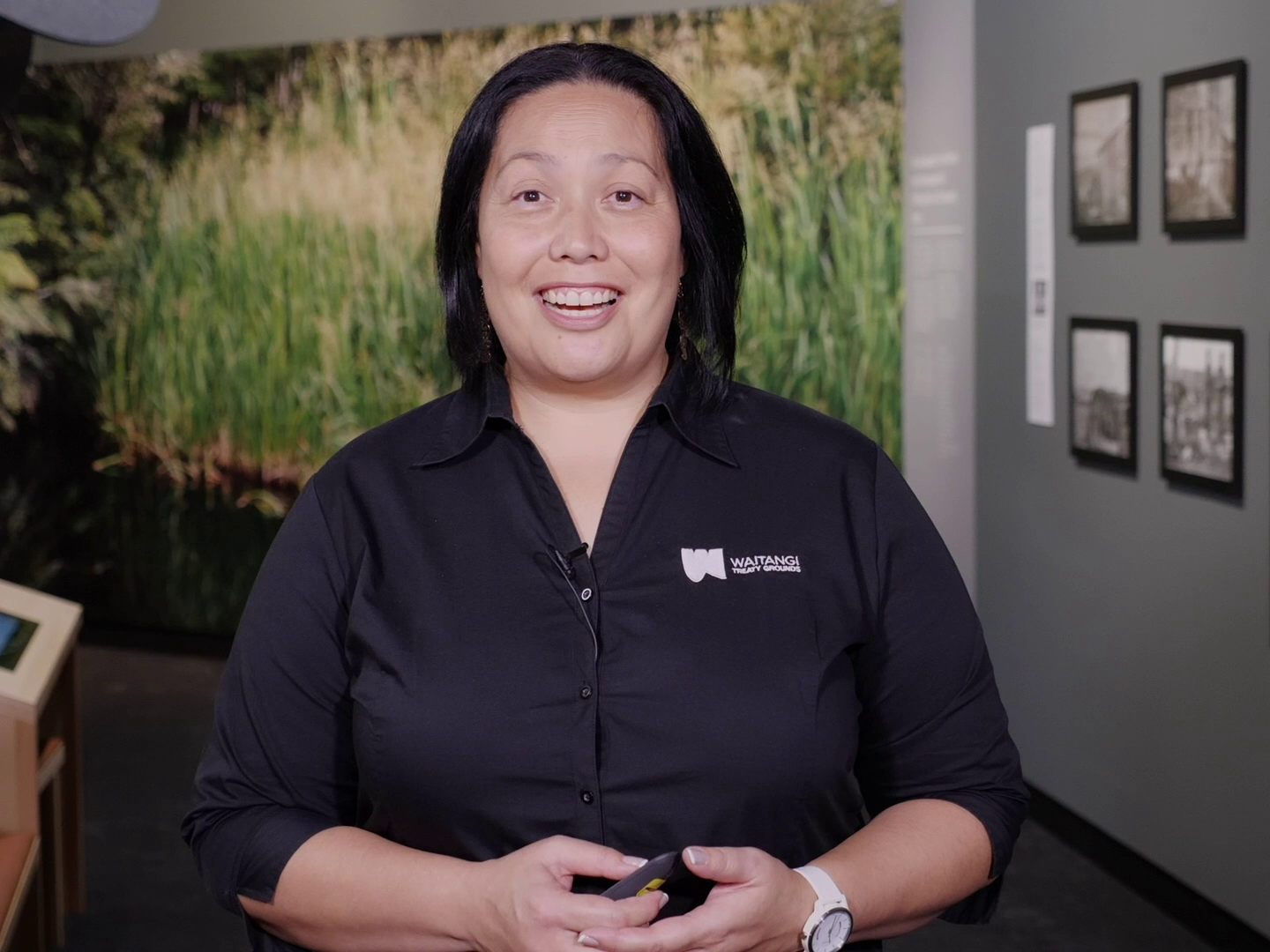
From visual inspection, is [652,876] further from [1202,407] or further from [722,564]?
[1202,407]

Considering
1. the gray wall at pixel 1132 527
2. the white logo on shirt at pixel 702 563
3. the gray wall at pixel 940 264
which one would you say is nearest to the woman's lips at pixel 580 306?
the white logo on shirt at pixel 702 563

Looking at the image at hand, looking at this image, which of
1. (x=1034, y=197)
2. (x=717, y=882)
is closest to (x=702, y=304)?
(x=717, y=882)

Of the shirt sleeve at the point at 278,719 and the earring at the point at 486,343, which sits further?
the earring at the point at 486,343

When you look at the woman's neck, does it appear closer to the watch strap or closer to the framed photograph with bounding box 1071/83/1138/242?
the watch strap

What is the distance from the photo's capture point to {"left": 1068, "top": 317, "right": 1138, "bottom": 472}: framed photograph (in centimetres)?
402

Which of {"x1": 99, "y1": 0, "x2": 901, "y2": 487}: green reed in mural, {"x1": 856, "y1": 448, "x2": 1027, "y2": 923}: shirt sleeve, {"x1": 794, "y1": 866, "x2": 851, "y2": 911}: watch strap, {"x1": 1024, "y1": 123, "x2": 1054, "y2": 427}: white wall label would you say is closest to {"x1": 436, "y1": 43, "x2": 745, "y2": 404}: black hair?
{"x1": 856, "y1": 448, "x2": 1027, "y2": 923}: shirt sleeve

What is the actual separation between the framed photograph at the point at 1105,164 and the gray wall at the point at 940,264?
67 centimetres

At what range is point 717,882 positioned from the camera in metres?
1.33

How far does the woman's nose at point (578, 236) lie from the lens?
1.47 meters

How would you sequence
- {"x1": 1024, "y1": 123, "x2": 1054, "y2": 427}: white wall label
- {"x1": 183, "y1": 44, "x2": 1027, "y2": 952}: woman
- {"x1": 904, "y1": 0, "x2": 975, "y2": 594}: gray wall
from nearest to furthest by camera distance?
{"x1": 183, "y1": 44, "x2": 1027, "y2": 952}: woman
{"x1": 1024, "y1": 123, "x2": 1054, "y2": 427}: white wall label
{"x1": 904, "y1": 0, "x2": 975, "y2": 594}: gray wall

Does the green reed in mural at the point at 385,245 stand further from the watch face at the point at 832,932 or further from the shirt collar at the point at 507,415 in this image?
the watch face at the point at 832,932

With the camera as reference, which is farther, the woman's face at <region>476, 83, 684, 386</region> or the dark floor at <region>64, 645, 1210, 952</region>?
the dark floor at <region>64, 645, 1210, 952</region>

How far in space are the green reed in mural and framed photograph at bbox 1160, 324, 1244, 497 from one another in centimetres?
146

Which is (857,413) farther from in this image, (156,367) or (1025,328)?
(156,367)
